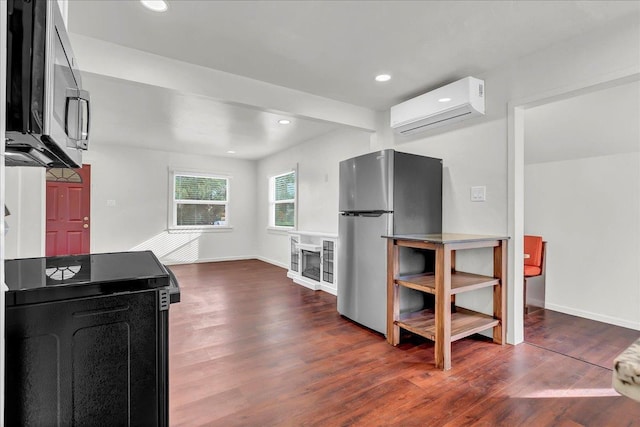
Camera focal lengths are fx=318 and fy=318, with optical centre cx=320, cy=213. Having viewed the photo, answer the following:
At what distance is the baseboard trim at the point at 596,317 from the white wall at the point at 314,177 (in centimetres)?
278

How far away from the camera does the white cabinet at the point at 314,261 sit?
14.2ft

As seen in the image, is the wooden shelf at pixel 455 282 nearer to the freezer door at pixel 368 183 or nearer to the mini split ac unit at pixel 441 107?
the freezer door at pixel 368 183

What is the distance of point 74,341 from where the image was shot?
35.8 inches

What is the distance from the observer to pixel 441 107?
9.17 feet

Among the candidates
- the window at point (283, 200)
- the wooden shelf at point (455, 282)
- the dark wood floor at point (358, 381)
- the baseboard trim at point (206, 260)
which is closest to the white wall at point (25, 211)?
the dark wood floor at point (358, 381)

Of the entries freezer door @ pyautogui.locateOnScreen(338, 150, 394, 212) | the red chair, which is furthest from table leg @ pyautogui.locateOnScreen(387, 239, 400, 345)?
the red chair

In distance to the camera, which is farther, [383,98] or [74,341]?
[383,98]

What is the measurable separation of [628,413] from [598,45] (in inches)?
88.1

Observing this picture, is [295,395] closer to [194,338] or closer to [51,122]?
[194,338]

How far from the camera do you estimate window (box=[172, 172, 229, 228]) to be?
6.52 meters

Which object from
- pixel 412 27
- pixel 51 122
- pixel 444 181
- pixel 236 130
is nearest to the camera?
pixel 51 122

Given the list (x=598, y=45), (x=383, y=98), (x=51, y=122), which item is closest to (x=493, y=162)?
(x=598, y=45)

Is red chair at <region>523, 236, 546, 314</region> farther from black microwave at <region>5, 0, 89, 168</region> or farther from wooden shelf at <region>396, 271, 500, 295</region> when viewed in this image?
black microwave at <region>5, 0, 89, 168</region>

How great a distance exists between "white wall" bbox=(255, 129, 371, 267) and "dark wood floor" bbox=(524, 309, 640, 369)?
8.80 feet
